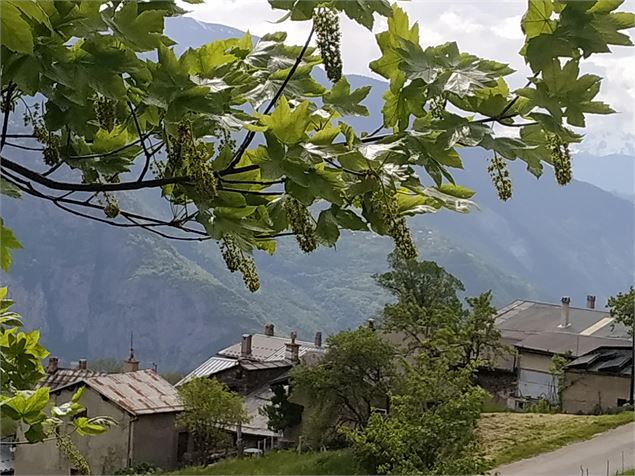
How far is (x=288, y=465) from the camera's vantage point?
36.7 ft

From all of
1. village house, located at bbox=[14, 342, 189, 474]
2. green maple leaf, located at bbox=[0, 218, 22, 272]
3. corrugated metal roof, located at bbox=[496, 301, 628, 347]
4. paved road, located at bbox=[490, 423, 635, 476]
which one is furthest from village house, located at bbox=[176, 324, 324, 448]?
green maple leaf, located at bbox=[0, 218, 22, 272]

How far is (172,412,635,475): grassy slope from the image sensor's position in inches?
330

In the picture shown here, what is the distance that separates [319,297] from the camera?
37.0 metres

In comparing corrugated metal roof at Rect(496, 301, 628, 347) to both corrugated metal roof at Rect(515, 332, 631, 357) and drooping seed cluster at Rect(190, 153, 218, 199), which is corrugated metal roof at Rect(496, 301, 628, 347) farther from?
drooping seed cluster at Rect(190, 153, 218, 199)

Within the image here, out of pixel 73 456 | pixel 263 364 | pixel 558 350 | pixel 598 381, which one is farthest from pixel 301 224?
pixel 263 364

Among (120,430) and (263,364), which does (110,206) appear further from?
(263,364)

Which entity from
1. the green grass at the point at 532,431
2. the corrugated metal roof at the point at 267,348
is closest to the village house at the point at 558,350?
the green grass at the point at 532,431

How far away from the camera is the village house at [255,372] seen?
47.2 feet

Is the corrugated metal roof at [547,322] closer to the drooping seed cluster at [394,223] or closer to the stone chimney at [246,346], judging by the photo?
the stone chimney at [246,346]

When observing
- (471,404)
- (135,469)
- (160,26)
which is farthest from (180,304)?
(160,26)

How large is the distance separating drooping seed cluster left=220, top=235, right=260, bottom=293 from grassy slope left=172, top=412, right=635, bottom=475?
6.97 m

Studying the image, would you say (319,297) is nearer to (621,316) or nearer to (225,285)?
(225,285)

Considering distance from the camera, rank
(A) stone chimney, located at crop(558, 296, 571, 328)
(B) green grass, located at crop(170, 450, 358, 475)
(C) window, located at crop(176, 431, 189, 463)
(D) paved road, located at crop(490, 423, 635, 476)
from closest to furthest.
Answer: (D) paved road, located at crop(490, 423, 635, 476), (B) green grass, located at crop(170, 450, 358, 475), (C) window, located at crop(176, 431, 189, 463), (A) stone chimney, located at crop(558, 296, 571, 328)

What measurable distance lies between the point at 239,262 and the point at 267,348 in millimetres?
17278
